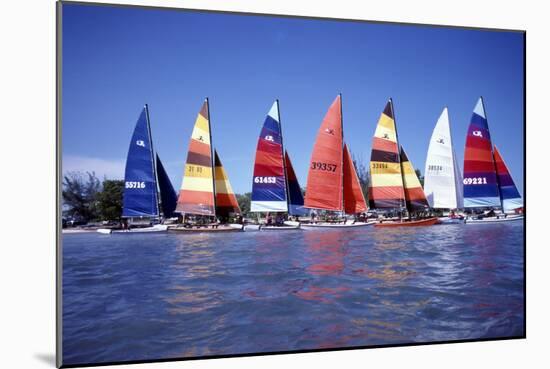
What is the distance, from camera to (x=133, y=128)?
12.6 ft

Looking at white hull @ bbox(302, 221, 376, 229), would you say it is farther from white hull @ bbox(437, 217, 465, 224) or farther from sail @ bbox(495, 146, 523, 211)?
sail @ bbox(495, 146, 523, 211)

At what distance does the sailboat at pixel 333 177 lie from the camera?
14.0ft

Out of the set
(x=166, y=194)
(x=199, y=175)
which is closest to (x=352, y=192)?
(x=199, y=175)

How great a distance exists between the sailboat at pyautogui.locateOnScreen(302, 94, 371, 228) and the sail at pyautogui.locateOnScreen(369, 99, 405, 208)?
155mm

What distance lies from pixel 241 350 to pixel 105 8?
261 cm

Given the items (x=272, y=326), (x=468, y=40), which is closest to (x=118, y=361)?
(x=272, y=326)

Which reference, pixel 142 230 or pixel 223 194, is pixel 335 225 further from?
pixel 142 230

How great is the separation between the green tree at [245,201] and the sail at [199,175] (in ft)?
0.87

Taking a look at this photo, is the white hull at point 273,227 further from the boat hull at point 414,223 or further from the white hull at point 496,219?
the white hull at point 496,219

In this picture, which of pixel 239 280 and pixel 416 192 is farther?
pixel 416 192

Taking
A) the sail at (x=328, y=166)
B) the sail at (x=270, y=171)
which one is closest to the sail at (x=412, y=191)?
the sail at (x=328, y=166)

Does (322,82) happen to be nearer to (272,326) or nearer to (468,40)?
(468,40)

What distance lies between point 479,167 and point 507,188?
318 millimetres

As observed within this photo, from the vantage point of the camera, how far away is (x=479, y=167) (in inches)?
181
